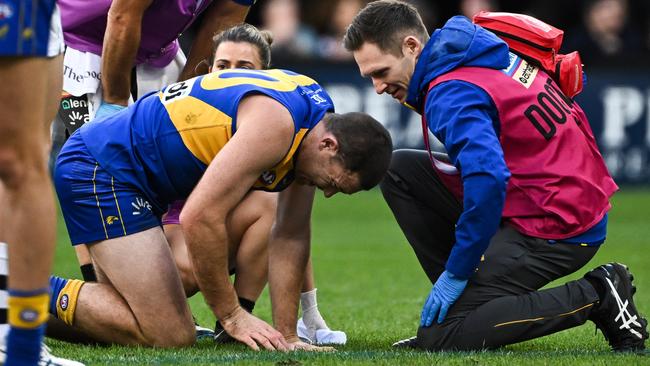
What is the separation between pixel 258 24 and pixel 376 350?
44.1 feet

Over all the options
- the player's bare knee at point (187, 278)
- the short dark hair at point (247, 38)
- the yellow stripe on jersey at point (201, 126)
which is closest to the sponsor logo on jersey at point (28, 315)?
the yellow stripe on jersey at point (201, 126)

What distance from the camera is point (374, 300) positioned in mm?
7535

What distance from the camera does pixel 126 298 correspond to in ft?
17.6

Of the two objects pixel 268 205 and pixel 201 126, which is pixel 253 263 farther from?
pixel 201 126

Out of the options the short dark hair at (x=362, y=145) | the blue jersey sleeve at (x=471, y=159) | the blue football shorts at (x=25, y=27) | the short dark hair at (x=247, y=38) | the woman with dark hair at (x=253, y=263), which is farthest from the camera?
the short dark hair at (x=247, y=38)

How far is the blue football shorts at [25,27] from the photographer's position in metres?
3.88

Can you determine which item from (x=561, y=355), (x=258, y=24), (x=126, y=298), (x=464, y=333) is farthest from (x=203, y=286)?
(x=258, y=24)

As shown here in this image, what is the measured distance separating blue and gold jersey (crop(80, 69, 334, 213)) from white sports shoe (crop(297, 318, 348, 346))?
88 cm

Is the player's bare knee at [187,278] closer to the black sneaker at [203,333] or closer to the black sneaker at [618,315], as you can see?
the black sneaker at [203,333]

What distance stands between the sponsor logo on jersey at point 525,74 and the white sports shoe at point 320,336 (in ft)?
4.82

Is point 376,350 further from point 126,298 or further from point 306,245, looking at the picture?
point 126,298

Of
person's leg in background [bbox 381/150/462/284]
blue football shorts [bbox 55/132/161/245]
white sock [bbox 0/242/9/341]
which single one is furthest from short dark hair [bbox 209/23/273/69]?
white sock [bbox 0/242/9/341]

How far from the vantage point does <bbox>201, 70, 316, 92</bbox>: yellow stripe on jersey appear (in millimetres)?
Result: 5164

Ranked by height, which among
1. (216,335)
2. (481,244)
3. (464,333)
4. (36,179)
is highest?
(36,179)
